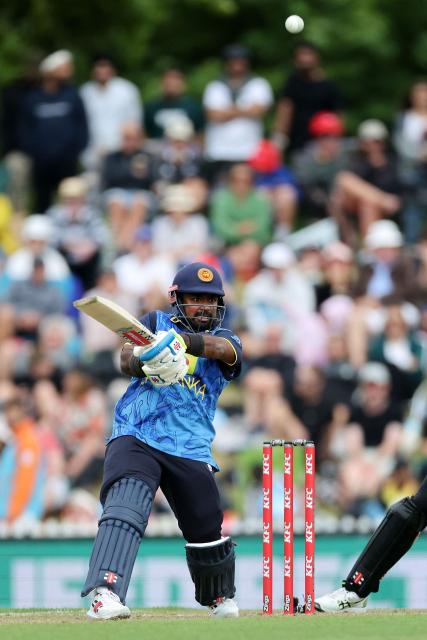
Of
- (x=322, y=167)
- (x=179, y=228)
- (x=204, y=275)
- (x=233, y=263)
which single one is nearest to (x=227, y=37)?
(x=322, y=167)

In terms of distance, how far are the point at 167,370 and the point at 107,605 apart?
1.25 metres

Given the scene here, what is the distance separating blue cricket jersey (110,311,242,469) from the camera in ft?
29.6

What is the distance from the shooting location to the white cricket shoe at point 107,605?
28.0 ft

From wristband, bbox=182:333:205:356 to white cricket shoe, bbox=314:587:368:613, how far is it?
5.57ft

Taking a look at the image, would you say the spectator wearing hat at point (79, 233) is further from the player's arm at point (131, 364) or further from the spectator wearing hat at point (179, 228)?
the player's arm at point (131, 364)

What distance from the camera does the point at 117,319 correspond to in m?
8.65

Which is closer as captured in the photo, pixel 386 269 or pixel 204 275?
pixel 204 275

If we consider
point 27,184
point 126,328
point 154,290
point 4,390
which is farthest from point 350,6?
point 126,328

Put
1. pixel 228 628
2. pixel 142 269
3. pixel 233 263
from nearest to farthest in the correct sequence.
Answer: pixel 228 628 < pixel 142 269 < pixel 233 263

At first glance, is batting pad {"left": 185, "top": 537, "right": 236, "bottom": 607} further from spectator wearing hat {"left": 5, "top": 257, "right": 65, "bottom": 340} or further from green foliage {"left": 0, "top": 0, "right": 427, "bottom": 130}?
green foliage {"left": 0, "top": 0, "right": 427, "bottom": 130}

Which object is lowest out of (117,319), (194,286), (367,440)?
(117,319)

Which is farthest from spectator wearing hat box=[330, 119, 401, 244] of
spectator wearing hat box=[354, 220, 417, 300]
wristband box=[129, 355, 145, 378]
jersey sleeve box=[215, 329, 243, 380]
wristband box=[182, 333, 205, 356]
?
wristband box=[129, 355, 145, 378]

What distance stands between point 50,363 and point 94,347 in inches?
21.4

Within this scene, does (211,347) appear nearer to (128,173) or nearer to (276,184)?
(276,184)
